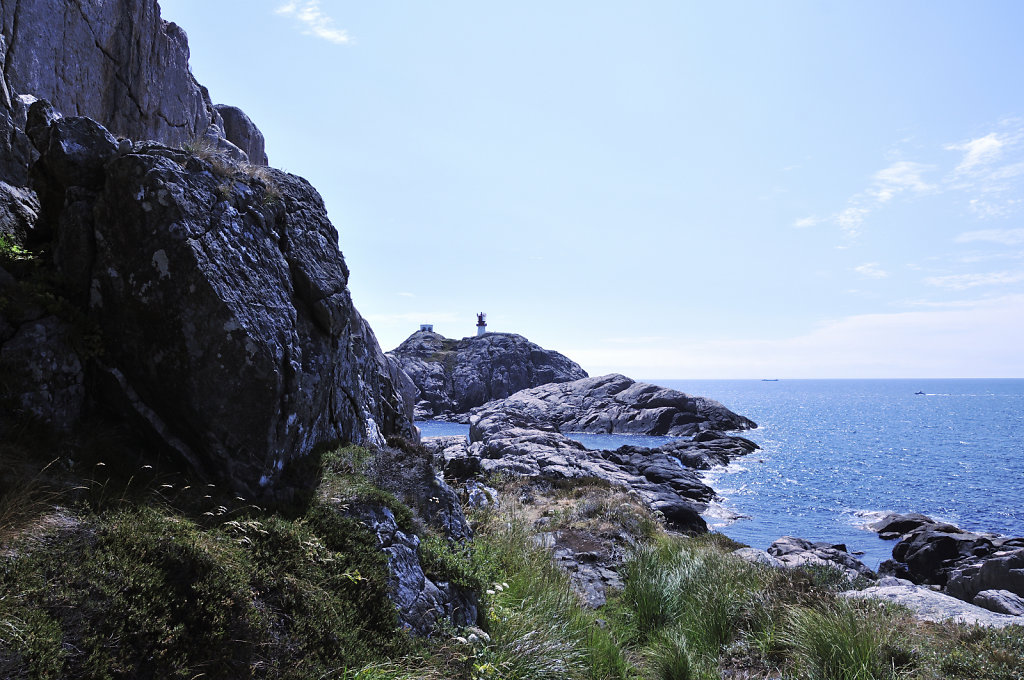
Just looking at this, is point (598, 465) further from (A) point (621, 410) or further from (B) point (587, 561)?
(A) point (621, 410)

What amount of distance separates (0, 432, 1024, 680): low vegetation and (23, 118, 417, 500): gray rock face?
0.66 meters

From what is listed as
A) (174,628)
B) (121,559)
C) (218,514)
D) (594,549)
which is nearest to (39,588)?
(121,559)

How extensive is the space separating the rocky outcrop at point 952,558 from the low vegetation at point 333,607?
16.4m

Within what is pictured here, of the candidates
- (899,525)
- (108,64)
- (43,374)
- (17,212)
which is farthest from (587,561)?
(899,525)

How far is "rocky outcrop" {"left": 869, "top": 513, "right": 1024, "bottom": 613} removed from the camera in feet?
62.0

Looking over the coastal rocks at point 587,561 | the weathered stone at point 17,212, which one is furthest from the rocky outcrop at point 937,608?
the weathered stone at point 17,212

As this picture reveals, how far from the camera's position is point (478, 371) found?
12188 centimetres

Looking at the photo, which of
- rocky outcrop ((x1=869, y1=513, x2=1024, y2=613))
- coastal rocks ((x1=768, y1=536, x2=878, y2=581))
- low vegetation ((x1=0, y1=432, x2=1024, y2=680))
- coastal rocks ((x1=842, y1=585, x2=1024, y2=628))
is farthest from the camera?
coastal rocks ((x1=768, y1=536, x2=878, y2=581))

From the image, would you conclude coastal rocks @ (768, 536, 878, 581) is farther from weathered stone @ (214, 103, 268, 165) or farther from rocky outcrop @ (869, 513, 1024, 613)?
weathered stone @ (214, 103, 268, 165)

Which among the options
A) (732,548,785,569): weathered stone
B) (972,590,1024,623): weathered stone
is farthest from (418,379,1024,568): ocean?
(972,590,1024,623): weathered stone

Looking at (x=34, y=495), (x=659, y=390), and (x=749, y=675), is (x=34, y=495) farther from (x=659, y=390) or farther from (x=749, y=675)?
(x=659, y=390)

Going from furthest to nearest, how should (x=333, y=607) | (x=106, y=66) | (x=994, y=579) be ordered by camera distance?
(x=994, y=579) < (x=106, y=66) < (x=333, y=607)

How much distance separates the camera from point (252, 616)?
4.60m

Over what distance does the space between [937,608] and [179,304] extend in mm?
13291
